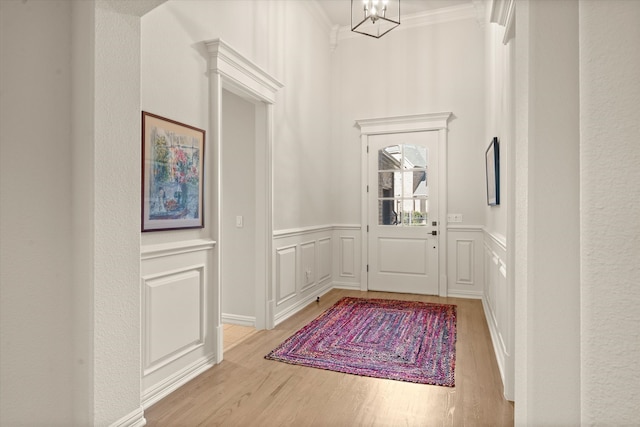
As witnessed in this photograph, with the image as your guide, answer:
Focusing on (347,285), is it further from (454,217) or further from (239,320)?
(239,320)

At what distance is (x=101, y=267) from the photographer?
1.72 m

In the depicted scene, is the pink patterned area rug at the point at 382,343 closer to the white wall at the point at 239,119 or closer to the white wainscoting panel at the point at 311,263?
the white wainscoting panel at the point at 311,263

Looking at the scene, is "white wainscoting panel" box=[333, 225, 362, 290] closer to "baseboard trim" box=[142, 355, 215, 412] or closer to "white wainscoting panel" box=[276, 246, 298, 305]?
"white wainscoting panel" box=[276, 246, 298, 305]

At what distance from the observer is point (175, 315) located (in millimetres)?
2406

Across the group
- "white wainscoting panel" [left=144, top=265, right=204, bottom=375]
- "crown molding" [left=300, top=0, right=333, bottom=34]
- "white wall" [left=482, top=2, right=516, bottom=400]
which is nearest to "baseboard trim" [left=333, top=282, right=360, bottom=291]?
"white wall" [left=482, top=2, right=516, bottom=400]

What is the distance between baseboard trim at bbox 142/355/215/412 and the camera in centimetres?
218

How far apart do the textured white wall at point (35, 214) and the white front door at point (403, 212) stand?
408cm

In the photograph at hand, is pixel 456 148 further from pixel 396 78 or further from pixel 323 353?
pixel 323 353

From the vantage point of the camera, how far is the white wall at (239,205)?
371cm

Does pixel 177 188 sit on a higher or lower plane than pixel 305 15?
lower

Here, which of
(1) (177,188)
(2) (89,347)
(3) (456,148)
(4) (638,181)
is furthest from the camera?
(3) (456,148)

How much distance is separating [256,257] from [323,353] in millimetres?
1141

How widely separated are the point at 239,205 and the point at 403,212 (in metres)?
2.44

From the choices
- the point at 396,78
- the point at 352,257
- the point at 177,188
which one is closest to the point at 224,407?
the point at 177,188
